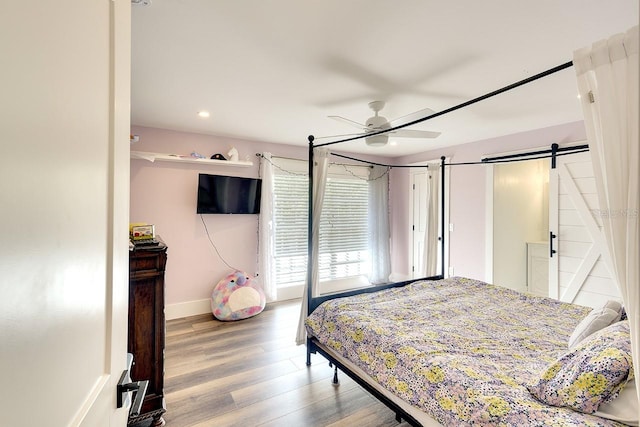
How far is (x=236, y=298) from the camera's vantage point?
12.4 ft

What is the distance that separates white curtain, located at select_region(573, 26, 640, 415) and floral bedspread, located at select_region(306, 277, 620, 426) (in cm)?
56

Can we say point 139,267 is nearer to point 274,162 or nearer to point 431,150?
point 274,162

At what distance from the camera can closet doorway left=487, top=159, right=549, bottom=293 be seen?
4.10 metres

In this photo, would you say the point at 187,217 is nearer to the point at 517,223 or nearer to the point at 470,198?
the point at 470,198

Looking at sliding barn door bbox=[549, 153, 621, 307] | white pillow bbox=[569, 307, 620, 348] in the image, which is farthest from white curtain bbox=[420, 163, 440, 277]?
white pillow bbox=[569, 307, 620, 348]

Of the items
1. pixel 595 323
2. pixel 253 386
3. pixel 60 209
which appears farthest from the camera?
pixel 253 386

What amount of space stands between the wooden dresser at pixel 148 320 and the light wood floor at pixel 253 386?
10.2 inches

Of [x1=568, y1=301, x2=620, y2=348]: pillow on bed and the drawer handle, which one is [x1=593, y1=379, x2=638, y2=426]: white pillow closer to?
[x1=568, y1=301, x2=620, y2=348]: pillow on bed

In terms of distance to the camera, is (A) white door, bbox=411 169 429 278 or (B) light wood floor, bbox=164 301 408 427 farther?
(A) white door, bbox=411 169 429 278

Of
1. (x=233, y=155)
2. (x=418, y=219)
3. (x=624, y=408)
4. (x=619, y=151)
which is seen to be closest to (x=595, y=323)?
(x=624, y=408)

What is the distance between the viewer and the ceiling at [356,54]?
4.86 ft

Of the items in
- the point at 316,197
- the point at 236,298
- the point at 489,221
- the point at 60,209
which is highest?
the point at 316,197

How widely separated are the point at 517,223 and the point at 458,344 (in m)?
3.36

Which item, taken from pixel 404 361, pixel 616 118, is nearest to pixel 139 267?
pixel 404 361
